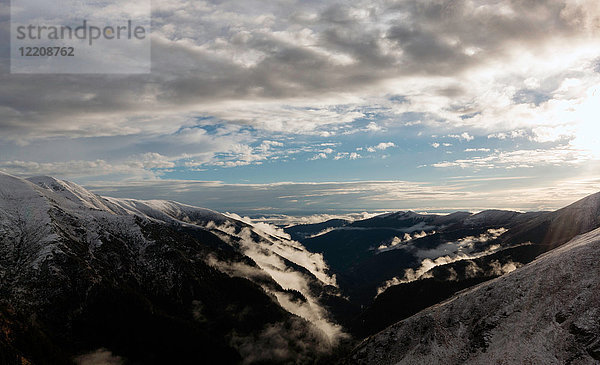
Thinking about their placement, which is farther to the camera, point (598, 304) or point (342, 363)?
point (342, 363)

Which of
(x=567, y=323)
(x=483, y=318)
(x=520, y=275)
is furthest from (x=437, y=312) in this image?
(x=567, y=323)

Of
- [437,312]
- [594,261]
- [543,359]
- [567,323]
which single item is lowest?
[437,312]

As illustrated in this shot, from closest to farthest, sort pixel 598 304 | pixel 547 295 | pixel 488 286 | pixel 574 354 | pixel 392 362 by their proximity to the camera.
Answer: pixel 574 354, pixel 598 304, pixel 547 295, pixel 392 362, pixel 488 286

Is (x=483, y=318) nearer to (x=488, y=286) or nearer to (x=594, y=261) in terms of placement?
(x=488, y=286)

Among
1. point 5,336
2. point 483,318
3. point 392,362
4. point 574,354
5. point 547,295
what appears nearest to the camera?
point 574,354

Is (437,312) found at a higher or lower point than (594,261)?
lower

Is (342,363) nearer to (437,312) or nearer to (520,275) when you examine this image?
(437,312)
